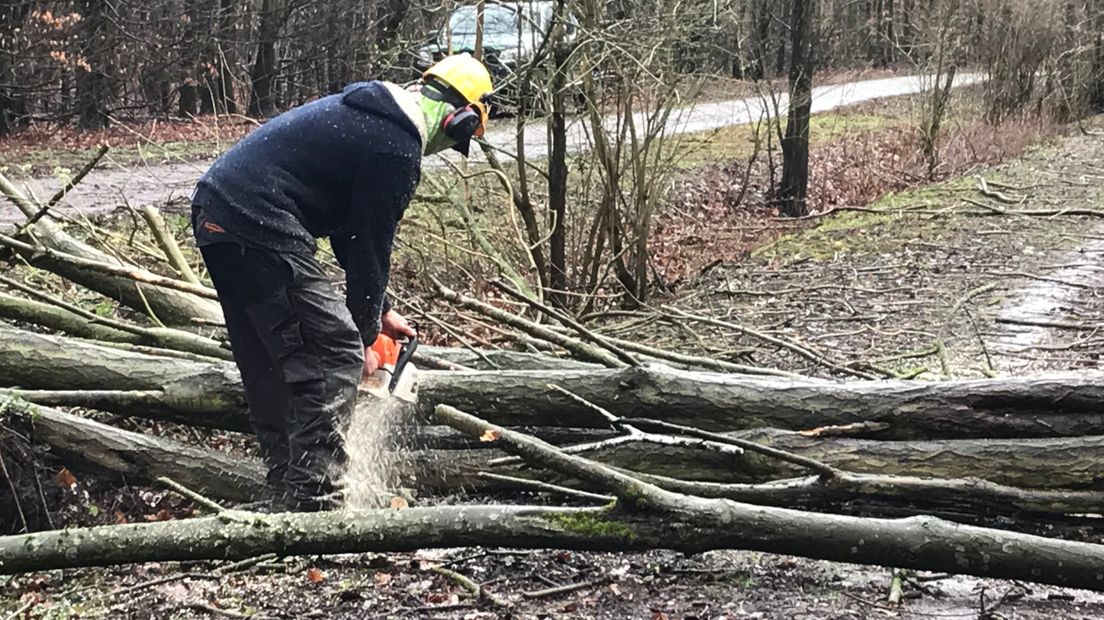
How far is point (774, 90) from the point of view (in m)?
12.5

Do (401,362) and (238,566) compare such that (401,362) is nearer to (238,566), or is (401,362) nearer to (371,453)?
(371,453)

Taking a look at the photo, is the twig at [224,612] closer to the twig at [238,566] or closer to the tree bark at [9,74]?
the twig at [238,566]

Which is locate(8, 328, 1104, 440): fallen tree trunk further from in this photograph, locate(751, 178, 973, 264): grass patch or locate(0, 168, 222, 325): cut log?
locate(751, 178, 973, 264): grass patch

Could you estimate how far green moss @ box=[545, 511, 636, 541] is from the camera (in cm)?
286

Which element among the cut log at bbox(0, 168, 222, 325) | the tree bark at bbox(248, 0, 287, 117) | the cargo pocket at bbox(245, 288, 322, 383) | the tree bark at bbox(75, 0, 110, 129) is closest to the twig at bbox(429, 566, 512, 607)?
the cargo pocket at bbox(245, 288, 322, 383)

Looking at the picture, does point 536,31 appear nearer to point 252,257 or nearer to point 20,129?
point 252,257

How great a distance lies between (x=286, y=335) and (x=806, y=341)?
3.68 m

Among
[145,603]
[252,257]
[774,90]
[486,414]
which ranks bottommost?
[145,603]

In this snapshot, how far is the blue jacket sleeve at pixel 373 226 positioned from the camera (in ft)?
11.4

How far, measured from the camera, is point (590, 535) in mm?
2885

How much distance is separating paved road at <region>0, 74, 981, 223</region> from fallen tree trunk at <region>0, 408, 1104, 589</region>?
12.1 feet

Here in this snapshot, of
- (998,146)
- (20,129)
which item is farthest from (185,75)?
(998,146)

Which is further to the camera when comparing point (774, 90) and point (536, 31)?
point (774, 90)

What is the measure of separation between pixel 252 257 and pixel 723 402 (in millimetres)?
1835
